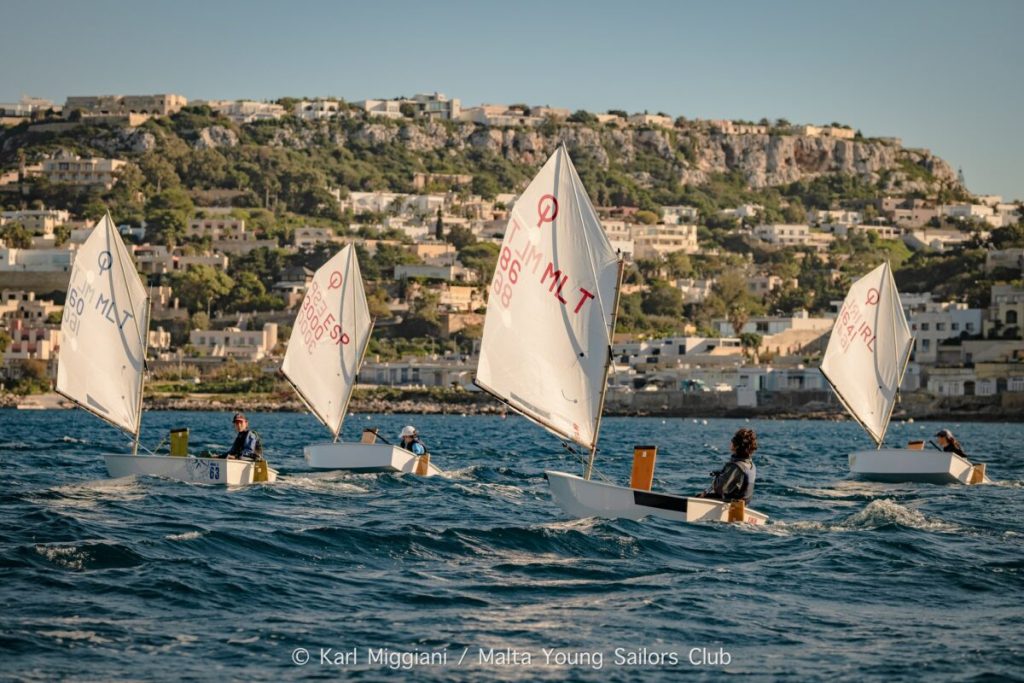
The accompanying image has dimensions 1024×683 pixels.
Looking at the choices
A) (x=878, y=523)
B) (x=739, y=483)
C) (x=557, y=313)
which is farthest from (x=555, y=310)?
(x=878, y=523)

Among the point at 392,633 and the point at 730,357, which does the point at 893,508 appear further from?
the point at 730,357

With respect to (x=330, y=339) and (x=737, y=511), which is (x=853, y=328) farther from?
(x=737, y=511)

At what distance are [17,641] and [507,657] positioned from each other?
541cm

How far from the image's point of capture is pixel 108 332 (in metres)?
39.8

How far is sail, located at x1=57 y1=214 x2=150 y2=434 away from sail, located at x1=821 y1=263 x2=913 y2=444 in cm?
1943

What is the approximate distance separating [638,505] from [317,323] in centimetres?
1967

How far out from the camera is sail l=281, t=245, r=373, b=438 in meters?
46.0

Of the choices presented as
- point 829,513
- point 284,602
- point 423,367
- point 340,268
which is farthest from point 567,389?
point 423,367

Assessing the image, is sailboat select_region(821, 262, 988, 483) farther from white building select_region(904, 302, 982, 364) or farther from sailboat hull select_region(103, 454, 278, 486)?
white building select_region(904, 302, 982, 364)

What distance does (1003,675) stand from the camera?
19.3 m

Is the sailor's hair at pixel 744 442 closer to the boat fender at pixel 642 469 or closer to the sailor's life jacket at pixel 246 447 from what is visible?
the boat fender at pixel 642 469

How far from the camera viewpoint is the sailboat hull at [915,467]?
139 ft

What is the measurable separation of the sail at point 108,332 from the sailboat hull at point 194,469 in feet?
5.56

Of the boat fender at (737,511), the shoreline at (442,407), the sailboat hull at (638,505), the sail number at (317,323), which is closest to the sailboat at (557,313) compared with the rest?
the sailboat hull at (638,505)
